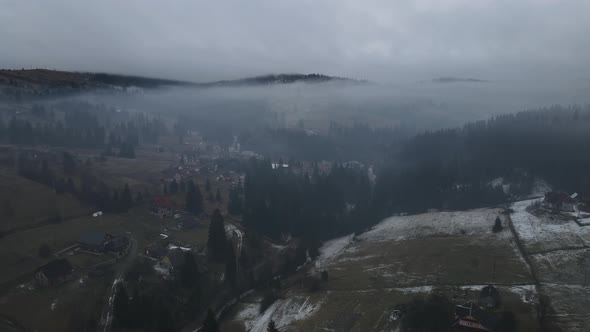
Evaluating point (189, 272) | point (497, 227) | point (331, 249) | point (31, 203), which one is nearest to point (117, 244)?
point (189, 272)

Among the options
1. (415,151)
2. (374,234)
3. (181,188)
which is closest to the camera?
(374,234)

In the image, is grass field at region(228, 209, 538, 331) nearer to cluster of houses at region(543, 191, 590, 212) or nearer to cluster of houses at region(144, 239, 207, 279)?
cluster of houses at region(144, 239, 207, 279)

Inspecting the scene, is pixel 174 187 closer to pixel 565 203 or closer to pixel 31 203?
pixel 31 203

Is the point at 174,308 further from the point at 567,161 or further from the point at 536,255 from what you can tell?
the point at 567,161

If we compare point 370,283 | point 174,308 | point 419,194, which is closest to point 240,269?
point 174,308

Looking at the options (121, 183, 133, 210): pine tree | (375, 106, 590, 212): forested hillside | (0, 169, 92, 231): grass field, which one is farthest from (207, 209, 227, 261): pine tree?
(375, 106, 590, 212): forested hillside

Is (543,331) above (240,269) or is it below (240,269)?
above
